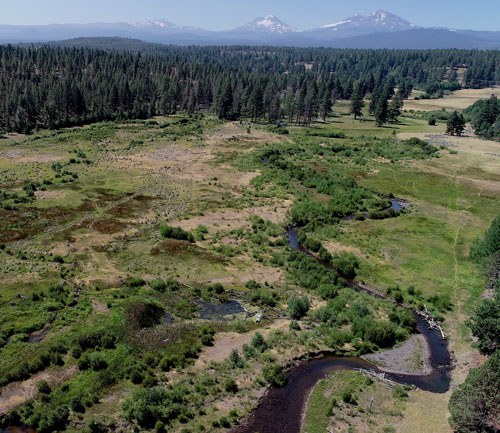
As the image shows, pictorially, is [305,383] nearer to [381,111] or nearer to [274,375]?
[274,375]

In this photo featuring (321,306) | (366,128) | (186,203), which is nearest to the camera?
(321,306)

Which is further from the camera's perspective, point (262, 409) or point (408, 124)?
point (408, 124)

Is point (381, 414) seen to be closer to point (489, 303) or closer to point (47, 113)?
point (489, 303)

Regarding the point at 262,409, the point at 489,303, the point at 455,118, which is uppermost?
the point at 455,118

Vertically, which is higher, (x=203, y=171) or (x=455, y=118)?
(x=455, y=118)

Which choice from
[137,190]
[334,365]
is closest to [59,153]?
[137,190]

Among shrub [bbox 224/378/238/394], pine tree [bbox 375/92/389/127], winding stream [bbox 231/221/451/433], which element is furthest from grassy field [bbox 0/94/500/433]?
pine tree [bbox 375/92/389/127]

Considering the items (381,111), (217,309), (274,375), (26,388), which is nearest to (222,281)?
(217,309)

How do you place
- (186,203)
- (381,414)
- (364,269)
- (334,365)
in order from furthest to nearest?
(186,203), (364,269), (334,365), (381,414)
